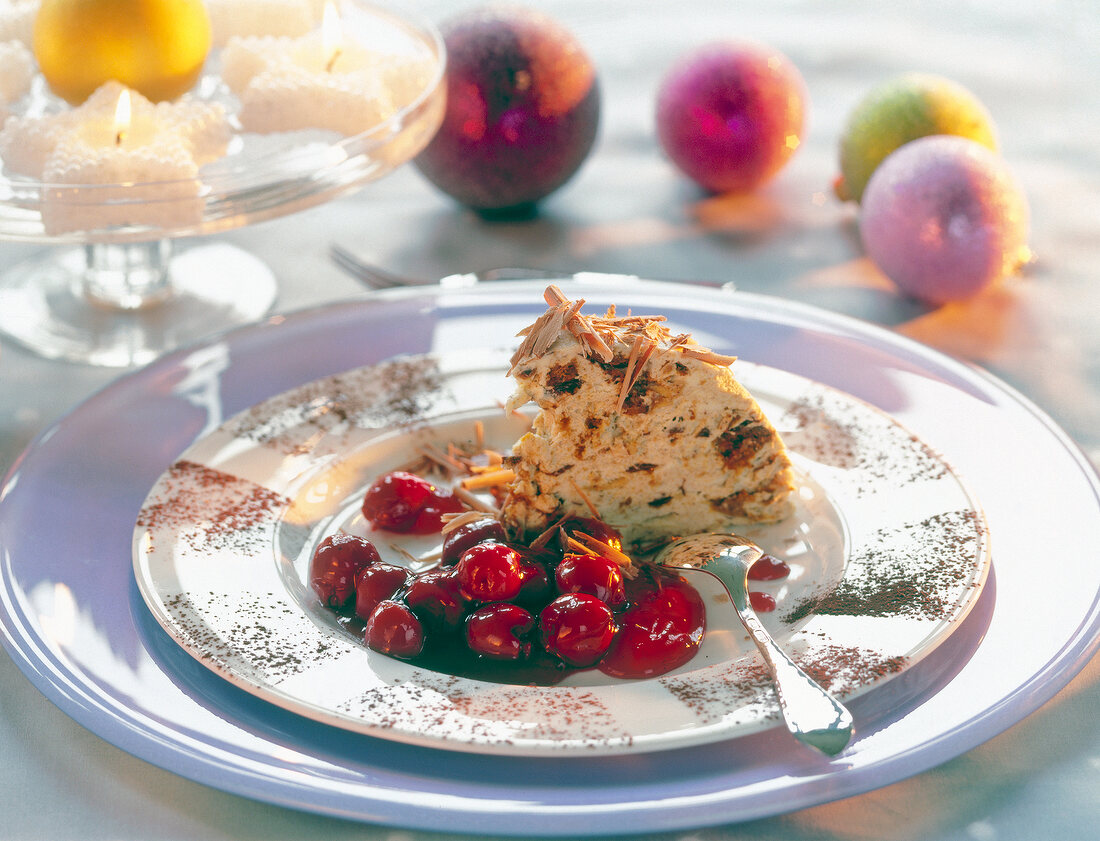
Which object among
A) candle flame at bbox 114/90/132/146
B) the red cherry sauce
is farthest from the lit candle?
the red cherry sauce

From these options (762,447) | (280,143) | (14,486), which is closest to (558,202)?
(280,143)

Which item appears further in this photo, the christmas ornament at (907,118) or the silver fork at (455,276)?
the christmas ornament at (907,118)

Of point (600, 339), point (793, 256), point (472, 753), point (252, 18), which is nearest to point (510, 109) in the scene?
point (252, 18)

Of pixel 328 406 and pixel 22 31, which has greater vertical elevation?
pixel 22 31

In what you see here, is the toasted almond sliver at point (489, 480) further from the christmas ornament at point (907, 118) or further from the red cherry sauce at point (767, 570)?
the christmas ornament at point (907, 118)

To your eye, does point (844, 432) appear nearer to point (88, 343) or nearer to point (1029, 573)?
point (1029, 573)

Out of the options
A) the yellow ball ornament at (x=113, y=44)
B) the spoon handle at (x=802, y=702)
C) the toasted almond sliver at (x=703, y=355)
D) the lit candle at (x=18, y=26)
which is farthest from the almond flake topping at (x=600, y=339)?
the lit candle at (x=18, y=26)
